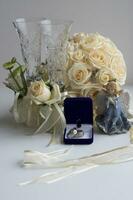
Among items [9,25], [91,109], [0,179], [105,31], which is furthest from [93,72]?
[9,25]

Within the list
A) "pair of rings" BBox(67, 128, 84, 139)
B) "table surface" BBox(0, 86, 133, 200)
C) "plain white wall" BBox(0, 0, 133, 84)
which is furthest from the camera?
"plain white wall" BBox(0, 0, 133, 84)

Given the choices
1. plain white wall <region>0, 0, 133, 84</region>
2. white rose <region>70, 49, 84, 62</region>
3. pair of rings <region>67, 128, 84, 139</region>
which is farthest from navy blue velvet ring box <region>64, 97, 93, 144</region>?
plain white wall <region>0, 0, 133, 84</region>

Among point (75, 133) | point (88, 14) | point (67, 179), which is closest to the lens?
point (67, 179)

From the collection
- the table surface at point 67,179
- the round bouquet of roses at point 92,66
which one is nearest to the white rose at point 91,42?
the round bouquet of roses at point 92,66

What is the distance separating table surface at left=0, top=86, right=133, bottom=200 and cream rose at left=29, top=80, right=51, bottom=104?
0.32ft

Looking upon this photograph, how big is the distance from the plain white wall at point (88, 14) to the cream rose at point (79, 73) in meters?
0.50

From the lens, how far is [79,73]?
97cm

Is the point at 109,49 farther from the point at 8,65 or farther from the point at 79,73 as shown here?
the point at 8,65

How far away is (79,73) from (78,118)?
11cm

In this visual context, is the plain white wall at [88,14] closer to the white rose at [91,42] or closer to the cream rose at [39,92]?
the white rose at [91,42]

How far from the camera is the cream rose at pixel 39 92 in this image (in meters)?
0.95

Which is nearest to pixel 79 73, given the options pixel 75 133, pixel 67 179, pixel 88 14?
pixel 75 133

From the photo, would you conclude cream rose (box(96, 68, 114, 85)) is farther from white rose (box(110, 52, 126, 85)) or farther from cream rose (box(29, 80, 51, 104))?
cream rose (box(29, 80, 51, 104))

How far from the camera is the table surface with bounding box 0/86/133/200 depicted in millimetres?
705
